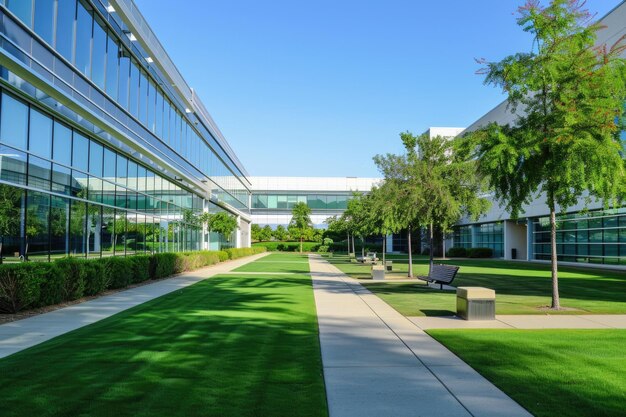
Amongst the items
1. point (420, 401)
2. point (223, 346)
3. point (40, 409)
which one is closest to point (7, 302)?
point (223, 346)

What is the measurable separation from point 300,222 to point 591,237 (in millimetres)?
46028

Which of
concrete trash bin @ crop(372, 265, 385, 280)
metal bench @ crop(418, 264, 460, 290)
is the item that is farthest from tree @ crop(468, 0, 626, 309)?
concrete trash bin @ crop(372, 265, 385, 280)

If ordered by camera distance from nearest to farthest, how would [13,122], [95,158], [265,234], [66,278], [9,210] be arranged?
1. [9,210]
2. [13,122]
3. [66,278]
4. [95,158]
5. [265,234]

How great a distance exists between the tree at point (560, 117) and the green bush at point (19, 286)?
11064mm

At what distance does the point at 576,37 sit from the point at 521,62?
1.38 m

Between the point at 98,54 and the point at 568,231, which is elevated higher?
the point at 98,54

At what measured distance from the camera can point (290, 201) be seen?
3285 inches

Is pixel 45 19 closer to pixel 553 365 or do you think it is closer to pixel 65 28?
pixel 65 28

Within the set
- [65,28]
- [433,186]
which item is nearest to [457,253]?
[433,186]

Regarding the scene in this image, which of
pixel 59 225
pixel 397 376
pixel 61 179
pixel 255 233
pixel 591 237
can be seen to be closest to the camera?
pixel 397 376

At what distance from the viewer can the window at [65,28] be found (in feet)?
49.4

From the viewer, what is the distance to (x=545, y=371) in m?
6.46

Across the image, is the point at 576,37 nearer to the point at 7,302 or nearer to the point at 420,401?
the point at 420,401

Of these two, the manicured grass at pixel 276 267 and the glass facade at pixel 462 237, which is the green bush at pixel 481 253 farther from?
the manicured grass at pixel 276 267
